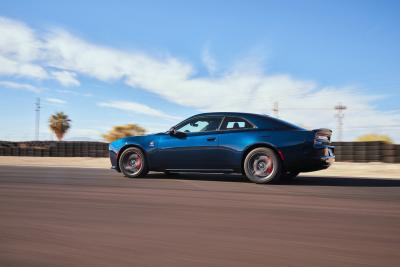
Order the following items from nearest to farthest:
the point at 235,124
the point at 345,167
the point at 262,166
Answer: the point at 262,166, the point at 235,124, the point at 345,167

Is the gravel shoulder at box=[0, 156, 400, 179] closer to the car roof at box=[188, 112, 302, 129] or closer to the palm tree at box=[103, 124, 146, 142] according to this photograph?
the car roof at box=[188, 112, 302, 129]

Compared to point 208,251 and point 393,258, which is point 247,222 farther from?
point 393,258

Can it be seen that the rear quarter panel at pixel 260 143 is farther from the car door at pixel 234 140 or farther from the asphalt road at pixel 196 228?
the asphalt road at pixel 196 228

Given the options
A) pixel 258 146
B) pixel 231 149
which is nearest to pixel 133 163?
pixel 231 149

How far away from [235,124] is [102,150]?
15.2 m

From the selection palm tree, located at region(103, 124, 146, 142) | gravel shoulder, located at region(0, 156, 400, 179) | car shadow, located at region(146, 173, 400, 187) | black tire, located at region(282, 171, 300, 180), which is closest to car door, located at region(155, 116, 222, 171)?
car shadow, located at region(146, 173, 400, 187)

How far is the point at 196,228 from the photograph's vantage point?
3809mm

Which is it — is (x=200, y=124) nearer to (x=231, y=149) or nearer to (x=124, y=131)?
(x=231, y=149)

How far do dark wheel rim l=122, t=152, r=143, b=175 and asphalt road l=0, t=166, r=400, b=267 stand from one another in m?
2.90

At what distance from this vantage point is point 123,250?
9.94 feet

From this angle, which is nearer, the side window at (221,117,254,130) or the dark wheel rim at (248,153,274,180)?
the dark wheel rim at (248,153,274,180)

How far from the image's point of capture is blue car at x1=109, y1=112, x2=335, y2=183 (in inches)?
317

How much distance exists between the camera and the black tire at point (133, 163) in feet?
30.5

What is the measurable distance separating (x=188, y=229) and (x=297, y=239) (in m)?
0.95
